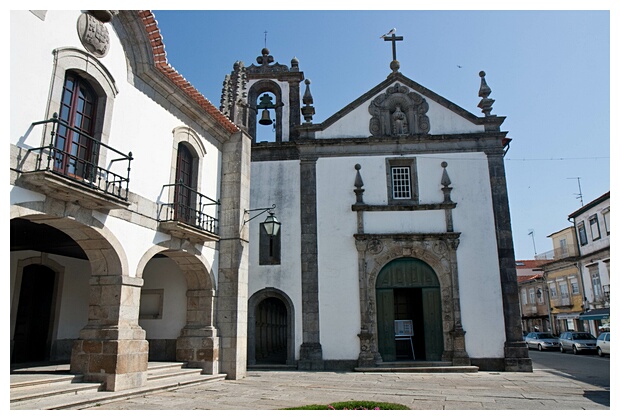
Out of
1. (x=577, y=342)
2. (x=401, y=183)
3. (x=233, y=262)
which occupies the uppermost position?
(x=401, y=183)

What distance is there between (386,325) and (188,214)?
724 cm

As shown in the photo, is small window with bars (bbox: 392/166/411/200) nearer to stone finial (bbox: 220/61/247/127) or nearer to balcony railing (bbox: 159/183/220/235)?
stone finial (bbox: 220/61/247/127)

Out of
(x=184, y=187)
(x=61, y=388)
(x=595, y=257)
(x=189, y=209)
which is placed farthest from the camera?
(x=595, y=257)

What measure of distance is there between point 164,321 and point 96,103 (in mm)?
5589

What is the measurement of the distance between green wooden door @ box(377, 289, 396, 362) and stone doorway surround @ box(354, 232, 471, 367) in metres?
0.19

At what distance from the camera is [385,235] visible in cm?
1473

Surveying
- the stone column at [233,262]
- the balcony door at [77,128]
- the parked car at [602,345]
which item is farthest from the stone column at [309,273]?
the parked car at [602,345]

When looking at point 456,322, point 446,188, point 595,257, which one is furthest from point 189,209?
point 595,257

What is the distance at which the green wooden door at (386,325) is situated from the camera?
46.7ft

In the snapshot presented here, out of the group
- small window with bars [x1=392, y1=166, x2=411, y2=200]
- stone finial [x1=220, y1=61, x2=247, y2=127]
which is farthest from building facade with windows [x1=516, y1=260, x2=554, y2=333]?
stone finial [x1=220, y1=61, x2=247, y2=127]

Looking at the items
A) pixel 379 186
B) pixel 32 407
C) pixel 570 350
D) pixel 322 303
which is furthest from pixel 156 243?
pixel 570 350

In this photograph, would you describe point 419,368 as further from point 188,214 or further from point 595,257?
point 595,257

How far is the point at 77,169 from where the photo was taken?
7.55 m

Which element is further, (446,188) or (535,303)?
(535,303)
